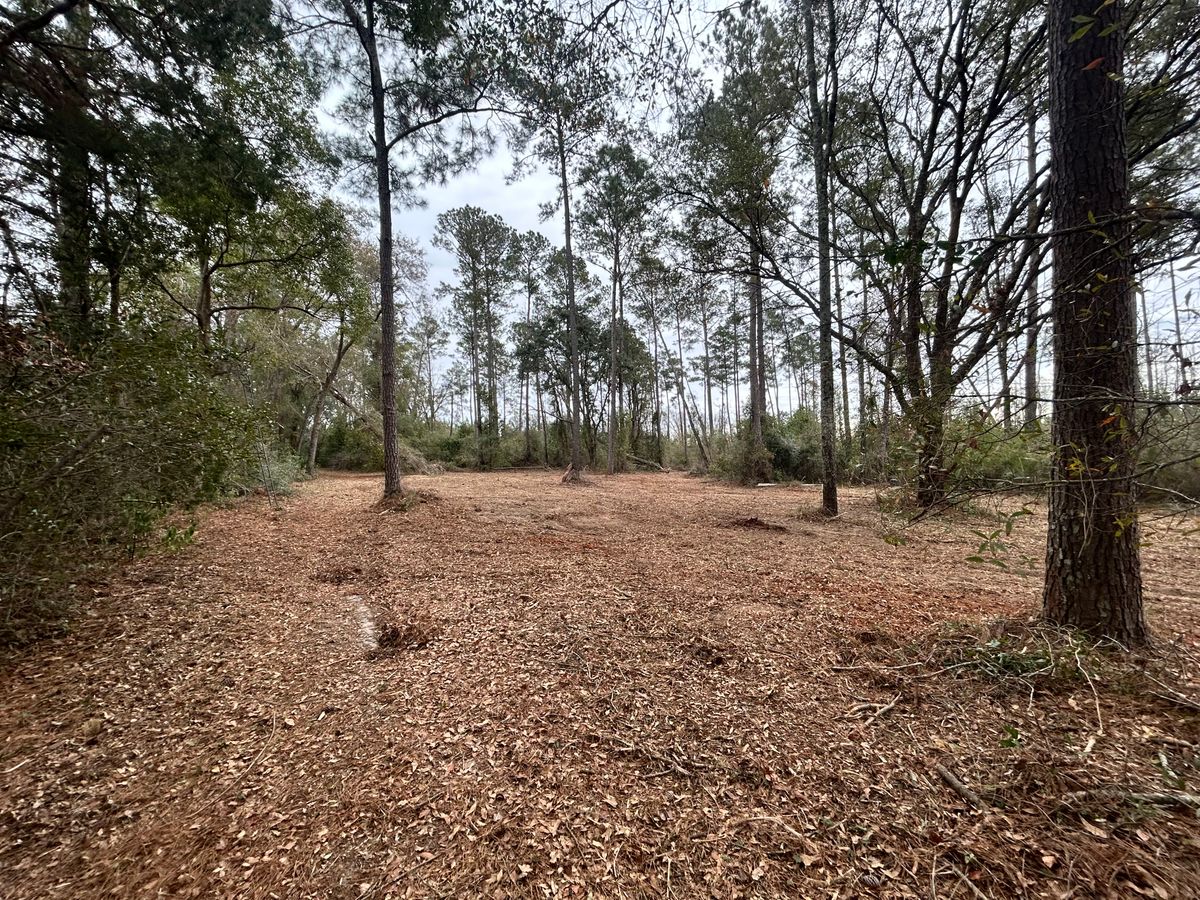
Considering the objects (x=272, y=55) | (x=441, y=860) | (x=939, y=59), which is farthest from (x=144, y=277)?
(x=939, y=59)

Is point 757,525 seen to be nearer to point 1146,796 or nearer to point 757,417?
point 1146,796

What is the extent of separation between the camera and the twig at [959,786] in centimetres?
135

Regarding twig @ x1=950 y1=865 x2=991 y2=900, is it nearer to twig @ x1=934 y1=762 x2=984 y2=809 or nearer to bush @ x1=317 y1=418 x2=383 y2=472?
twig @ x1=934 y1=762 x2=984 y2=809

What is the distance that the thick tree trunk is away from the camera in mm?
1936

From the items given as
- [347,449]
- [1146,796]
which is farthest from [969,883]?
[347,449]

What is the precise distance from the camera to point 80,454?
7.56 ft

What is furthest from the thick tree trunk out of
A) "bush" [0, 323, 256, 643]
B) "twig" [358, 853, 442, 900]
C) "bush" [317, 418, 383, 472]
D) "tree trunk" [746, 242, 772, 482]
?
"bush" [317, 418, 383, 472]

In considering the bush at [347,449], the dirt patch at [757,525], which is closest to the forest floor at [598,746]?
the dirt patch at [757,525]

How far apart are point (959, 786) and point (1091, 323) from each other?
2.17 meters

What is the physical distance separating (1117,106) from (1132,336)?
1.12 meters

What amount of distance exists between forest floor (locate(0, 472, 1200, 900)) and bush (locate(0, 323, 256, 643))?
0.41m

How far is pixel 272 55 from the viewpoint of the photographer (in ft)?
14.8

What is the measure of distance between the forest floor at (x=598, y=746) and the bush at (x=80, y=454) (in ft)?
1.33

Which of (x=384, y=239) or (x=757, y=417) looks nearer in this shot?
(x=384, y=239)
